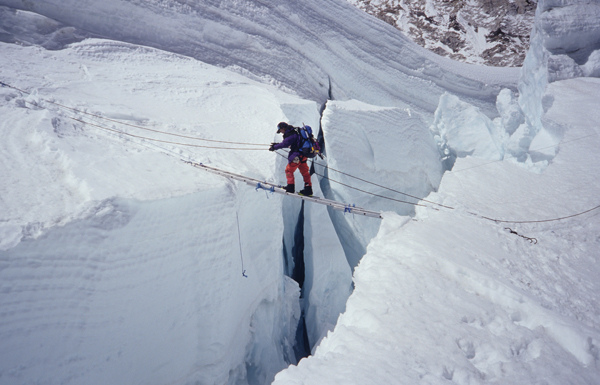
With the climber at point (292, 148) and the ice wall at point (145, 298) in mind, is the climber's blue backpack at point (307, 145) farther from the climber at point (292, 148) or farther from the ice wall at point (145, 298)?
the ice wall at point (145, 298)

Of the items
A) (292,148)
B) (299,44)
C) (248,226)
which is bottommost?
(248,226)

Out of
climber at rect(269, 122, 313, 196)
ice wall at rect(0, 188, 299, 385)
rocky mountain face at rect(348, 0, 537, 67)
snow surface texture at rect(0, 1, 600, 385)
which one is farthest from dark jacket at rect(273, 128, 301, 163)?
rocky mountain face at rect(348, 0, 537, 67)

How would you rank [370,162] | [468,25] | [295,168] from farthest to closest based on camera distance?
[468,25] < [370,162] < [295,168]

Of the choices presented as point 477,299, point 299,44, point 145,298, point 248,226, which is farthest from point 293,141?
point 299,44

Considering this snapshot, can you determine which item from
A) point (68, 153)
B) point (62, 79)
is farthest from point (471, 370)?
point (62, 79)

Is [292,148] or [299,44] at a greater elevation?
[299,44]

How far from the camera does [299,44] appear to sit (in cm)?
733

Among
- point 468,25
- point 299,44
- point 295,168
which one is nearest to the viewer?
point 295,168

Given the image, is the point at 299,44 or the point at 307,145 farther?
the point at 299,44

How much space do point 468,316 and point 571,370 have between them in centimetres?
57

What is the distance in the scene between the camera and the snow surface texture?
1992mm

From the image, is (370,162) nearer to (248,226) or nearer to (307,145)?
(307,145)

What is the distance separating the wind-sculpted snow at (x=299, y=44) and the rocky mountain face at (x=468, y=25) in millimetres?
8755

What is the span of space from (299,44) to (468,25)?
1439cm
